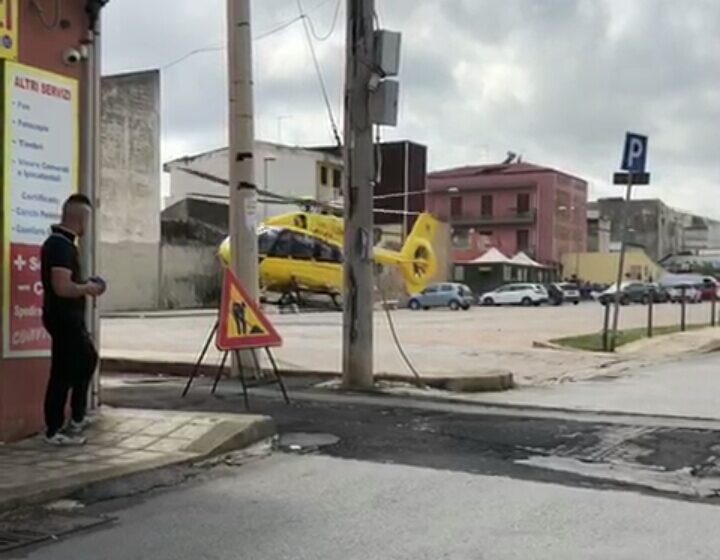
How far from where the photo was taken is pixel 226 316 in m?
10.9

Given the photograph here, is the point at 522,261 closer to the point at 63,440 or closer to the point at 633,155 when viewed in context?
the point at 633,155

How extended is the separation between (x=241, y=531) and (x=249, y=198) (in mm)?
7630

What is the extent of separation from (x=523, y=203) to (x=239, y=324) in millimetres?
83211

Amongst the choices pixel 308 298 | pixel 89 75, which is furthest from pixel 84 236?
pixel 308 298

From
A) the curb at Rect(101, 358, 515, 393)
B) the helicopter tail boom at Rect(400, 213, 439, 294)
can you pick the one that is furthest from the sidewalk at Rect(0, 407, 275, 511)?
the helicopter tail boom at Rect(400, 213, 439, 294)

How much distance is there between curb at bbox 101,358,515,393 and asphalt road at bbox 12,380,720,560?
2978 mm

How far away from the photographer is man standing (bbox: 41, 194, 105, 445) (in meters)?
7.82

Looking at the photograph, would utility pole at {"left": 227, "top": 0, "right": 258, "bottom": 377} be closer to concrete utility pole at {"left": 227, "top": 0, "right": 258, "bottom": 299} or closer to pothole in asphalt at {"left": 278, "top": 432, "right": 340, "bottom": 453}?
concrete utility pole at {"left": 227, "top": 0, "right": 258, "bottom": 299}

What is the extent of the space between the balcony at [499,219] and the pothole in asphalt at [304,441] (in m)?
83.9

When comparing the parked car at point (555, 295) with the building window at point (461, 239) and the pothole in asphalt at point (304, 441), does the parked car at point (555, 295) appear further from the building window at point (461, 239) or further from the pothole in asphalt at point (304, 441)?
the pothole in asphalt at point (304, 441)

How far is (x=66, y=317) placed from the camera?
7902 millimetres

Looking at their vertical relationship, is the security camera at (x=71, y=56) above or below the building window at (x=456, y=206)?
below

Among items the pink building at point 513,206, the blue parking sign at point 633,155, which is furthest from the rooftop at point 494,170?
the blue parking sign at point 633,155

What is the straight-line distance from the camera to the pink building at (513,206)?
91625 mm
